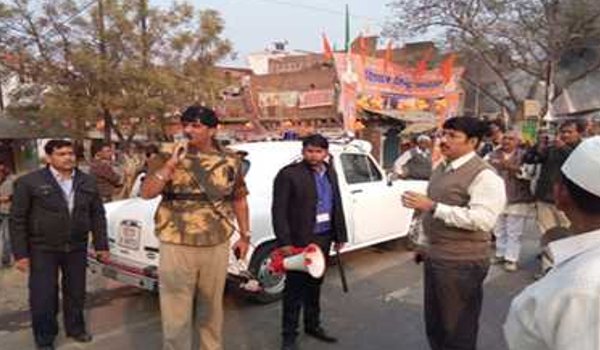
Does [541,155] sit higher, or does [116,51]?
[116,51]

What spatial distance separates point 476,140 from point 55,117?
14.2 metres

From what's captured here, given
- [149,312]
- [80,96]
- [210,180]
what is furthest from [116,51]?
[210,180]

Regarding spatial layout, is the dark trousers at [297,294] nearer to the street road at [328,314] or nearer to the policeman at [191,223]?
the street road at [328,314]

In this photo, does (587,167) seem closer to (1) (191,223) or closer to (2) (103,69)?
(1) (191,223)

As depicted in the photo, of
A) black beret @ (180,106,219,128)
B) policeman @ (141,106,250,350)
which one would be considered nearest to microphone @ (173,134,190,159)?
policeman @ (141,106,250,350)

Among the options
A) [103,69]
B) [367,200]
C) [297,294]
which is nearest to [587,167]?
[297,294]

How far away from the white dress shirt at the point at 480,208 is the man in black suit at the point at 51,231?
2.87m

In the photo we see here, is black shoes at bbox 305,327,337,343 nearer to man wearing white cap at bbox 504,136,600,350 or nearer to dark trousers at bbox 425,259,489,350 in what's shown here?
→ dark trousers at bbox 425,259,489,350

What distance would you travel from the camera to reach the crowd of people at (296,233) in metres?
1.46

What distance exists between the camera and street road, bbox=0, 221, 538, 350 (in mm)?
5066

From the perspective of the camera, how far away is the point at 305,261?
4445 millimetres

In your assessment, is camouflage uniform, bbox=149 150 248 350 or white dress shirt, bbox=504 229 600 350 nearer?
white dress shirt, bbox=504 229 600 350

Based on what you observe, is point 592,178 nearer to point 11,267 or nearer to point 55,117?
point 11,267

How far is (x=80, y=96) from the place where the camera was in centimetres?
1595
